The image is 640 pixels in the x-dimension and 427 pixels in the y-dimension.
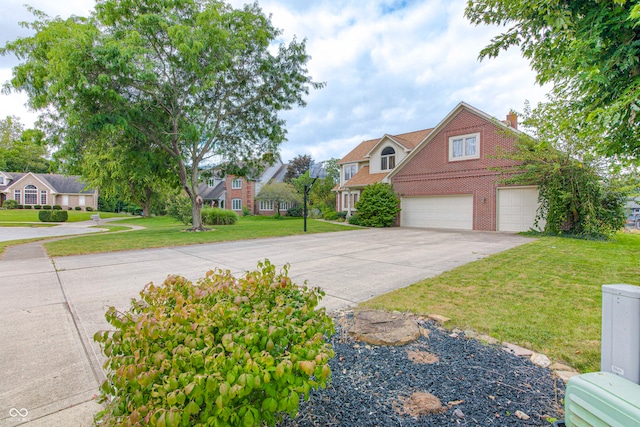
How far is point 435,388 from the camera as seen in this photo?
7.23ft

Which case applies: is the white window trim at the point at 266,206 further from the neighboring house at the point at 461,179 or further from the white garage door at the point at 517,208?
the white garage door at the point at 517,208

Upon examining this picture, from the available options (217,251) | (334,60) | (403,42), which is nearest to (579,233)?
(403,42)

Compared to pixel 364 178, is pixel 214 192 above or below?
below

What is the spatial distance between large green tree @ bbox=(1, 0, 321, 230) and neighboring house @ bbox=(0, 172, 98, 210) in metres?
33.3

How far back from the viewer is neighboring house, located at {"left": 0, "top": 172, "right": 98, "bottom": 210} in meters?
40.2

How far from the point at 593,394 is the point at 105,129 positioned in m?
13.6

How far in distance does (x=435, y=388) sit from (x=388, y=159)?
2014 cm

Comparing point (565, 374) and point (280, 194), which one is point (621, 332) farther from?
point (280, 194)

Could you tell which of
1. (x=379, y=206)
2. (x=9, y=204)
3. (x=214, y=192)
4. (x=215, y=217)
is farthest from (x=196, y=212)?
(x=9, y=204)

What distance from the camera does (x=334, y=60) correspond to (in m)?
14.3

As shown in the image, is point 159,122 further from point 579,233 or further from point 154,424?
point 579,233

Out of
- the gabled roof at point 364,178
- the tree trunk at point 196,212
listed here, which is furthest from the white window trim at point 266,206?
the tree trunk at point 196,212

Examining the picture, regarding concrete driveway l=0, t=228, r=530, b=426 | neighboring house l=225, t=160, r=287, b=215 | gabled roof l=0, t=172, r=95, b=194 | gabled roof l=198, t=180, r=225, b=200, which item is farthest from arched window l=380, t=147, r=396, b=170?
gabled roof l=0, t=172, r=95, b=194

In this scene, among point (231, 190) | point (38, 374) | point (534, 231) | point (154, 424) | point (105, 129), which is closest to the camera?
point (154, 424)
